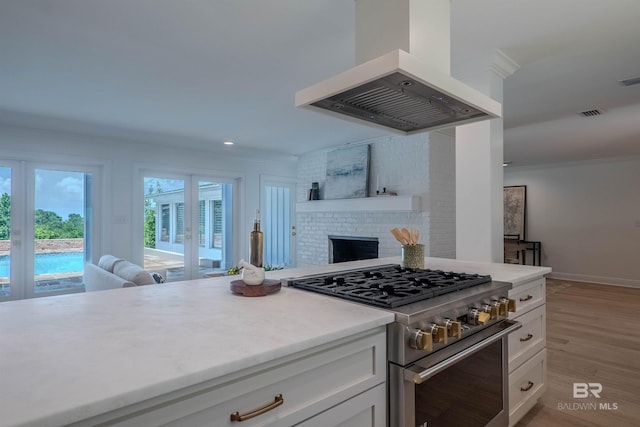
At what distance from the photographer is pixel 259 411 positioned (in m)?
0.86

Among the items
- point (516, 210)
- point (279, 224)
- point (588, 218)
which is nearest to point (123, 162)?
point (279, 224)

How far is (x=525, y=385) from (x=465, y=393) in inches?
32.2

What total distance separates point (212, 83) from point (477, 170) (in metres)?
2.23

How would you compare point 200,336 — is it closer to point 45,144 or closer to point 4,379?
point 4,379

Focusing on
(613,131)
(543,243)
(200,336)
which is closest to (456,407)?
(200,336)

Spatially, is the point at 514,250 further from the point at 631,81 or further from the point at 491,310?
the point at 491,310

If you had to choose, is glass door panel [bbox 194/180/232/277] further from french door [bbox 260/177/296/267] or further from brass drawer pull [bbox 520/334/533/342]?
brass drawer pull [bbox 520/334/533/342]

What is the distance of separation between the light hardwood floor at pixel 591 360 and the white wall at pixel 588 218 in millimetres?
1406

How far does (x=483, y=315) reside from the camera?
1385mm

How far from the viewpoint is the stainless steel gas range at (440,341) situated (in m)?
1.16

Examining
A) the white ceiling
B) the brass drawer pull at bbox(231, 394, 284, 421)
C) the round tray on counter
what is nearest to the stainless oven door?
the brass drawer pull at bbox(231, 394, 284, 421)

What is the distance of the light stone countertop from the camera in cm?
64

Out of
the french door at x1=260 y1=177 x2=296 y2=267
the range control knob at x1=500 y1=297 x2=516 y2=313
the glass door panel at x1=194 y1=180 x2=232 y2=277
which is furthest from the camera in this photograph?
the french door at x1=260 y1=177 x2=296 y2=267

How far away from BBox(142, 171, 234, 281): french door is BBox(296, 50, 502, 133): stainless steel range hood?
4.31m
